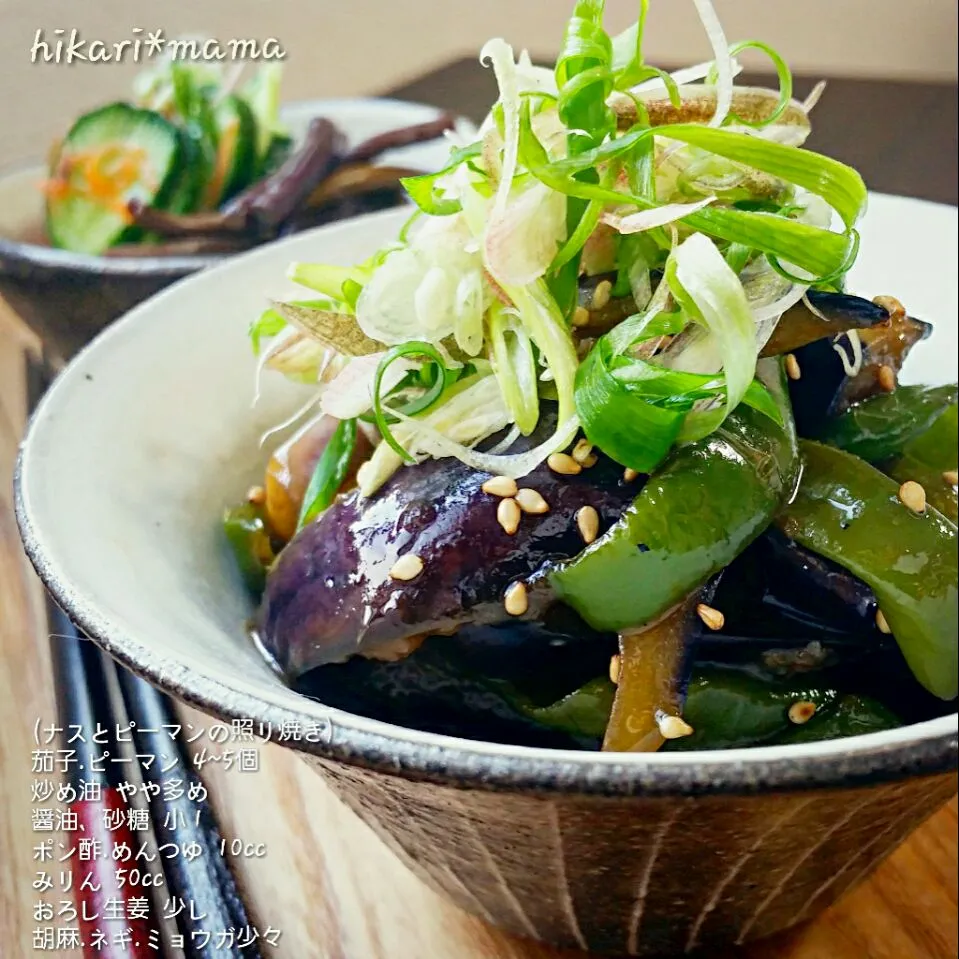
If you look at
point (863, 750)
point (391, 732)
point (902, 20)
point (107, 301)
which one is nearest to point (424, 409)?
point (391, 732)

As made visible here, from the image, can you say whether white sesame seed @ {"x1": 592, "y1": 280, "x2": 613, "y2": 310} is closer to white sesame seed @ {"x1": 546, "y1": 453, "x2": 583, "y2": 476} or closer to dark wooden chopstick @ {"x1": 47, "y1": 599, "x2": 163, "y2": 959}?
white sesame seed @ {"x1": 546, "y1": 453, "x2": 583, "y2": 476}

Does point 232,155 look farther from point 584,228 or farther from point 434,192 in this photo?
point 584,228

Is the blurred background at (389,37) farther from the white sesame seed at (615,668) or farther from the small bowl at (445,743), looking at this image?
the white sesame seed at (615,668)

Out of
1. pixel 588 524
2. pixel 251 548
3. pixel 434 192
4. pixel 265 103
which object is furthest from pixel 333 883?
pixel 265 103

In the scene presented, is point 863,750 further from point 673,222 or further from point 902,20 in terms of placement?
point 902,20

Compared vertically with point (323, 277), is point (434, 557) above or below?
below

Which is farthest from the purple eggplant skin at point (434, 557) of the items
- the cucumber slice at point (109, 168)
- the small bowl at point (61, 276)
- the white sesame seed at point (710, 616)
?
the cucumber slice at point (109, 168)
